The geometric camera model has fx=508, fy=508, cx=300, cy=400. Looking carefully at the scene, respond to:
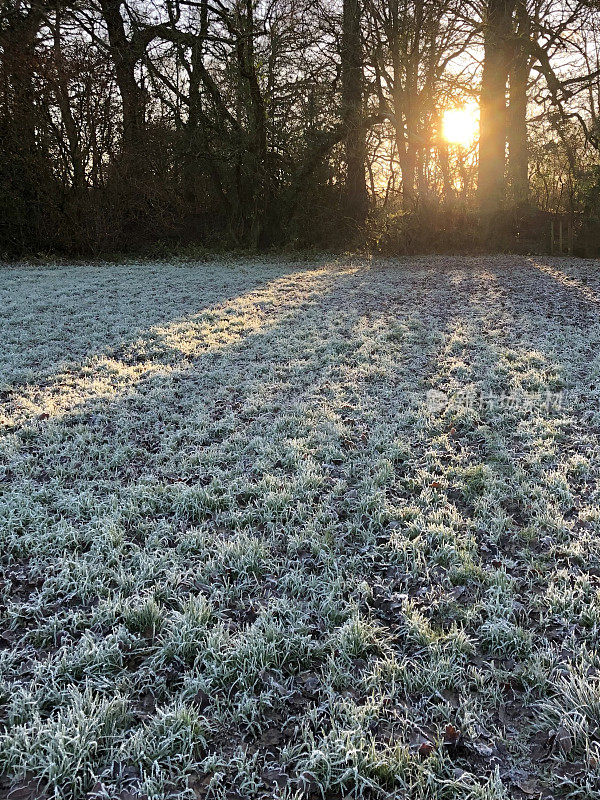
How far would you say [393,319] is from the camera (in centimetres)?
812

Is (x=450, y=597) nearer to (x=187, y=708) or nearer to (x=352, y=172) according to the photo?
(x=187, y=708)

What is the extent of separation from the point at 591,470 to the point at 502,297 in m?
6.95

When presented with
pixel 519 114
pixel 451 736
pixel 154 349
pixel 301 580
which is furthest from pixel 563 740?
pixel 519 114

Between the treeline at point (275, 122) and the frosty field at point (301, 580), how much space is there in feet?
36.5

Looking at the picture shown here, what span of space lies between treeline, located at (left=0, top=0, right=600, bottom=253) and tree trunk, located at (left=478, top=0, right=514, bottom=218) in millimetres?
53

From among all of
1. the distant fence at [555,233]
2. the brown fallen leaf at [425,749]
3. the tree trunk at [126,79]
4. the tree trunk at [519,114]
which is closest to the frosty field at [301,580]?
the brown fallen leaf at [425,749]

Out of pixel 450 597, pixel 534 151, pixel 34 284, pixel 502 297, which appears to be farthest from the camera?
pixel 534 151

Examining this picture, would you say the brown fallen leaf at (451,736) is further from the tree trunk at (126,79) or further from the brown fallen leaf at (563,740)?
the tree trunk at (126,79)

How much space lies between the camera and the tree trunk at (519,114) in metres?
14.6

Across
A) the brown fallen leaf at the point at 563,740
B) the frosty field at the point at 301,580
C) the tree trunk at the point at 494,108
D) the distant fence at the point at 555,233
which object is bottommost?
the brown fallen leaf at the point at 563,740

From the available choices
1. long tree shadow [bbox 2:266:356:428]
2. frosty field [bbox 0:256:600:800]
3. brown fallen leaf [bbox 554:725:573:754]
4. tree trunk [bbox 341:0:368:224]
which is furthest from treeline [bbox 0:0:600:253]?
brown fallen leaf [bbox 554:725:573:754]

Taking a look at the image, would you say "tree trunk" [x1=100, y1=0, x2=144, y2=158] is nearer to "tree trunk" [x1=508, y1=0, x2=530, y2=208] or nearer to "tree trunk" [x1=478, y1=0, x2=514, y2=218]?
"tree trunk" [x1=478, y1=0, x2=514, y2=218]

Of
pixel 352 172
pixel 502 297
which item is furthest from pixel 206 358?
pixel 352 172

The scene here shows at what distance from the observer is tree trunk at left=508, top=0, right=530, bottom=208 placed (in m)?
14.6
